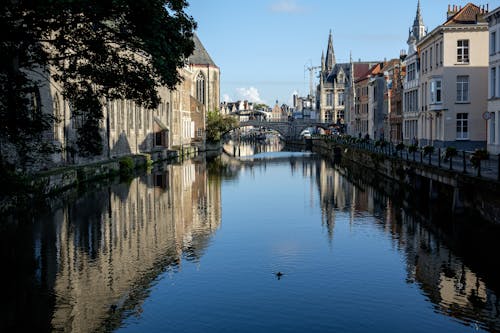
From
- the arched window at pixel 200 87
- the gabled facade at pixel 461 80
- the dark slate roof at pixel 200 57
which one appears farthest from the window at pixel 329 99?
the gabled facade at pixel 461 80

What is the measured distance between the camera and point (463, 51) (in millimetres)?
49125

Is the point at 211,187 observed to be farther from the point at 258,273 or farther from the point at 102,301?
the point at 102,301

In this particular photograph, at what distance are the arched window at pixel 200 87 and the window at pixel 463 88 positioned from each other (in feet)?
284

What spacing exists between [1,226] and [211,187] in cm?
2117

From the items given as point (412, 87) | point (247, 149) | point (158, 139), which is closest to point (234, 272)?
point (412, 87)

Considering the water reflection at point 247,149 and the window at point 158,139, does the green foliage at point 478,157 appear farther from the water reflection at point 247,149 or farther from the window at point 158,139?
the water reflection at point 247,149

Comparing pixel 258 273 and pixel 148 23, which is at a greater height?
pixel 148 23

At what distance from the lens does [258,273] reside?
19.1 meters

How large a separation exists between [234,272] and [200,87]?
377ft

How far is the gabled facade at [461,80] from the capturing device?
159 ft

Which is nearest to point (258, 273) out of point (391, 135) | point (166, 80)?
point (166, 80)

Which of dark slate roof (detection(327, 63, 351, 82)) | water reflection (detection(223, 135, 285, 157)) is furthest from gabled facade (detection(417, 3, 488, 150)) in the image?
dark slate roof (detection(327, 63, 351, 82))

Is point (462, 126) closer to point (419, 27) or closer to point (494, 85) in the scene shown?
point (494, 85)

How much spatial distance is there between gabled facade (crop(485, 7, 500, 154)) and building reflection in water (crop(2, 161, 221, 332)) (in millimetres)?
17797
